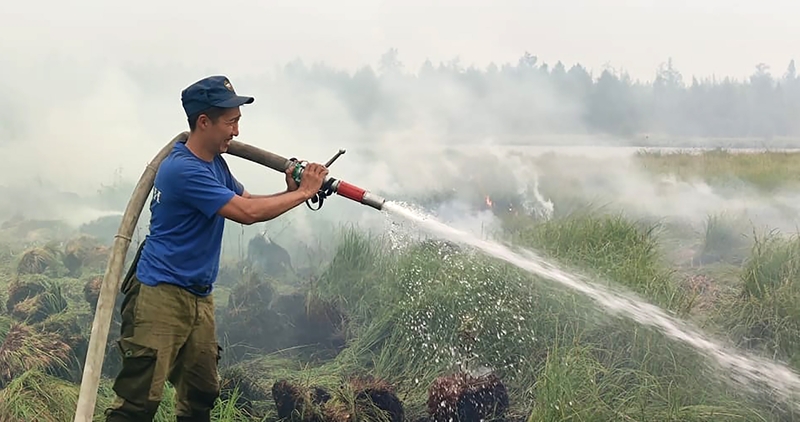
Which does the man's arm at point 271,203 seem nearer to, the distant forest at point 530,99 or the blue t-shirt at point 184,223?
the blue t-shirt at point 184,223

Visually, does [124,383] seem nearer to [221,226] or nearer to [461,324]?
[221,226]

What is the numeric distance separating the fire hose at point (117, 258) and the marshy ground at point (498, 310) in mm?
758

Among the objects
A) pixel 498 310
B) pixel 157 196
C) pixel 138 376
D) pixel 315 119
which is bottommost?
pixel 498 310

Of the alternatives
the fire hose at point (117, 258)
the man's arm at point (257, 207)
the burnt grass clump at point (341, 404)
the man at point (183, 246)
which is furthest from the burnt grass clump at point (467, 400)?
the man's arm at point (257, 207)

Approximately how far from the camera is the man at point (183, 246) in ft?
10.6

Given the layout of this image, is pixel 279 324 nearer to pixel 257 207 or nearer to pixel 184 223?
pixel 184 223

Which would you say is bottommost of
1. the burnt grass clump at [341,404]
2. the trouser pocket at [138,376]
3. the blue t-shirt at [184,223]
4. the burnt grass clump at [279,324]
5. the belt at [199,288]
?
the burnt grass clump at [341,404]

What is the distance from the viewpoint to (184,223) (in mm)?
3314

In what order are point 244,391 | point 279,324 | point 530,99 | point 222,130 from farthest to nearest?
point 530,99 < point 279,324 < point 244,391 < point 222,130

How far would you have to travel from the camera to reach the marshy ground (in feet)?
13.8

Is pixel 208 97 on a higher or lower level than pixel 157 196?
higher

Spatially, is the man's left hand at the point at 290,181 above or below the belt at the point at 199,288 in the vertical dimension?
above

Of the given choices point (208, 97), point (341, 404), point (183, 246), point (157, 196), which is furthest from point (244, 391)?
point (208, 97)

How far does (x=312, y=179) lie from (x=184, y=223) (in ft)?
1.80
